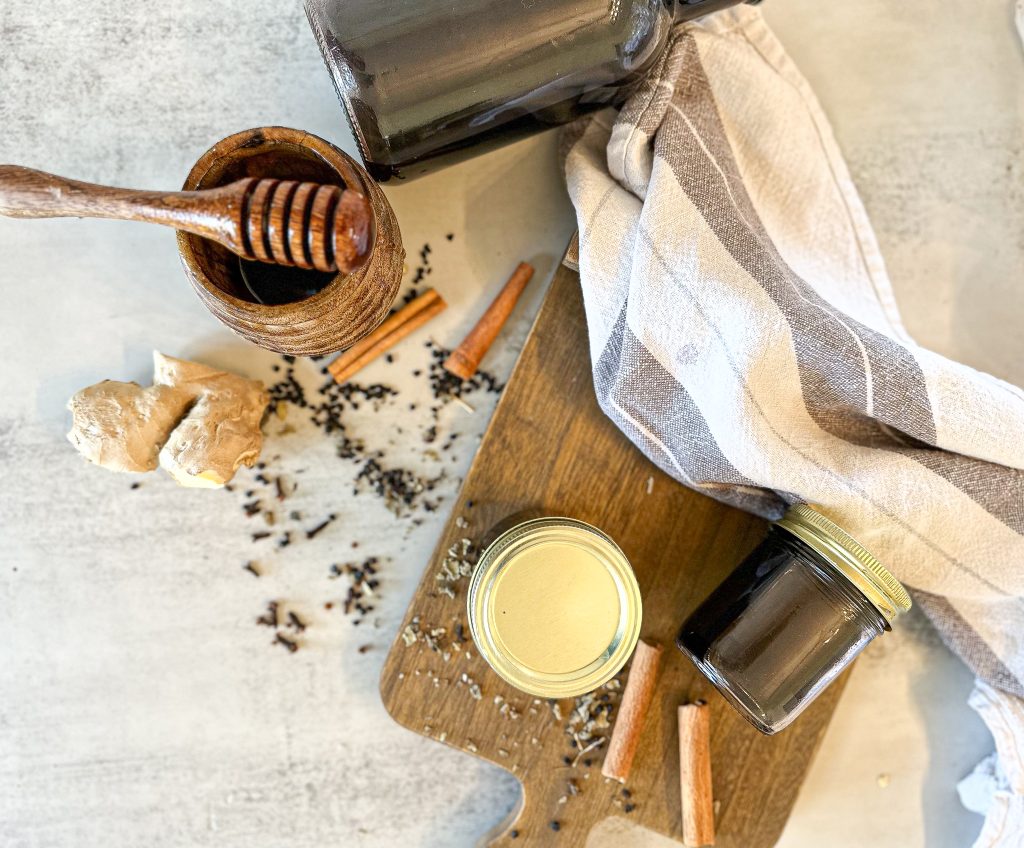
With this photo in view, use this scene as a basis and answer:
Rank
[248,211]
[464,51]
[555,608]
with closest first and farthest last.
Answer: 1. [248,211]
2. [464,51]
3. [555,608]

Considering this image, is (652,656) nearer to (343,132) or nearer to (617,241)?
(617,241)

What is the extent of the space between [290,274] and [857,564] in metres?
0.83

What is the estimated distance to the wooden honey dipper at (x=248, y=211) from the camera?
75 centimetres

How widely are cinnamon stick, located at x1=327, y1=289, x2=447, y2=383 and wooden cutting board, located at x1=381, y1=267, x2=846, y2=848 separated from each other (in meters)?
0.17

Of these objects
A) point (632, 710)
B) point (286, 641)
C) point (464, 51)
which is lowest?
point (286, 641)

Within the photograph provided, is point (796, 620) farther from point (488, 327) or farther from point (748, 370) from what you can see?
point (488, 327)

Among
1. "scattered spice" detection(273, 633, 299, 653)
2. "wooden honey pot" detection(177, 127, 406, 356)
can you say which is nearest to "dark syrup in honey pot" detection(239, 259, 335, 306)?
"wooden honey pot" detection(177, 127, 406, 356)

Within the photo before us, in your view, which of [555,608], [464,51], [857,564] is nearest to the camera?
[464,51]

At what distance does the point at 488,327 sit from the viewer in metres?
1.19

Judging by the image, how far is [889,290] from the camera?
1217mm

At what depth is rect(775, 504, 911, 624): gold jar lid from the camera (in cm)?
100

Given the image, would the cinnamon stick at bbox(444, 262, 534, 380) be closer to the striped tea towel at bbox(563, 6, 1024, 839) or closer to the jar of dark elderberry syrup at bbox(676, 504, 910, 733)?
the striped tea towel at bbox(563, 6, 1024, 839)

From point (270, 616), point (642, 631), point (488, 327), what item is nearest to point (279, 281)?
point (488, 327)

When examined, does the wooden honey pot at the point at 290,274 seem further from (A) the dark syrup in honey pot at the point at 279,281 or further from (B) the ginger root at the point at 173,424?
(B) the ginger root at the point at 173,424
